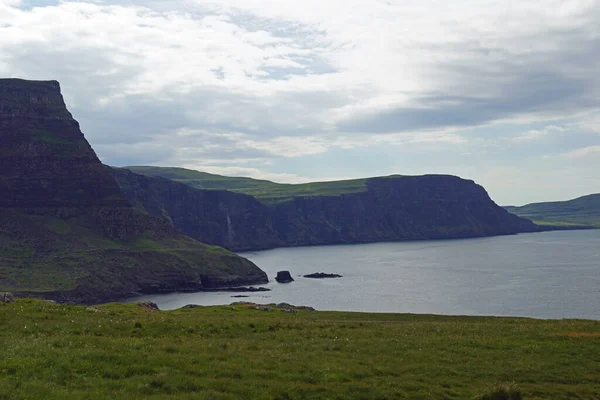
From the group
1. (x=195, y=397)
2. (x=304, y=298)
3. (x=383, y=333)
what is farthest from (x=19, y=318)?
(x=304, y=298)

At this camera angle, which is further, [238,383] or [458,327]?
[458,327]

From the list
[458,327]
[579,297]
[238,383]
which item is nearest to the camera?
[238,383]

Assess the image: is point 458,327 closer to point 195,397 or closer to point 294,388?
point 294,388

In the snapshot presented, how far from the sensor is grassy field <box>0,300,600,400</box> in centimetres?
2086

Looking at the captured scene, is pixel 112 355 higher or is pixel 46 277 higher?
pixel 112 355

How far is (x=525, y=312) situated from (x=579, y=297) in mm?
29474

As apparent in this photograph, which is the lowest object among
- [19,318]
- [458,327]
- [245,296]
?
[245,296]

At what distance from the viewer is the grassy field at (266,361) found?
20.9 meters

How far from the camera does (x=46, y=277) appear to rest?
187250 mm

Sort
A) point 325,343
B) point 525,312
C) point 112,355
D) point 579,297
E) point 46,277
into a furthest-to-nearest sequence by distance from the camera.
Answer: point 46,277
point 579,297
point 525,312
point 325,343
point 112,355

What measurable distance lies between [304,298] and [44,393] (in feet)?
506

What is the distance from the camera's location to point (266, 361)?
25.6 meters

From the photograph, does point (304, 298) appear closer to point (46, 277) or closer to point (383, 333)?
point (46, 277)

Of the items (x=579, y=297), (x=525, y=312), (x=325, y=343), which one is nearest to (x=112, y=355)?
(x=325, y=343)
